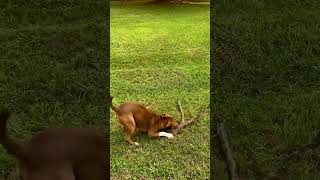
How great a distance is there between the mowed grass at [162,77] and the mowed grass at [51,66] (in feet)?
0.51

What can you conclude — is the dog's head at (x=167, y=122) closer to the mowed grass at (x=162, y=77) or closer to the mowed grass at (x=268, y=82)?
the mowed grass at (x=162, y=77)

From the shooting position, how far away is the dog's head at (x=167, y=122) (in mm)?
3002

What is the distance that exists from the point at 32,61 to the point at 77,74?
1.33ft

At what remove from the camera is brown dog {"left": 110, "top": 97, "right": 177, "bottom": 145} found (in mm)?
2893

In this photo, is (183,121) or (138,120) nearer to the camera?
(138,120)

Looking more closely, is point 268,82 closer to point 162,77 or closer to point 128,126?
point 162,77

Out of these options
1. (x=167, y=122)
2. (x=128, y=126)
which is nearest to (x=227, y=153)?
(x=167, y=122)

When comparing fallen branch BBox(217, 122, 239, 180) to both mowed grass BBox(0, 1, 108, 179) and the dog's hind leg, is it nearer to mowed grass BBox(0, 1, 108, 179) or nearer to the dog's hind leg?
the dog's hind leg

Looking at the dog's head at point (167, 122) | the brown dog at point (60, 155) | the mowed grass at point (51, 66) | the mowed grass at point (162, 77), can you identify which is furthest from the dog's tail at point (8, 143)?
the dog's head at point (167, 122)

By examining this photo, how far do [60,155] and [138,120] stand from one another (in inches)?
46.2

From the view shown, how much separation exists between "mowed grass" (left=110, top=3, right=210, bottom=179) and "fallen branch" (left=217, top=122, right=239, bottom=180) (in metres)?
0.08

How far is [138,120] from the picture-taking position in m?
2.93

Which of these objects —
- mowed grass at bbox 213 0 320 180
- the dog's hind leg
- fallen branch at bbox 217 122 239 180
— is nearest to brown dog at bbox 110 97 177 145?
the dog's hind leg

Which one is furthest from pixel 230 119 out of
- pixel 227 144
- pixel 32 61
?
pixel 32 61
